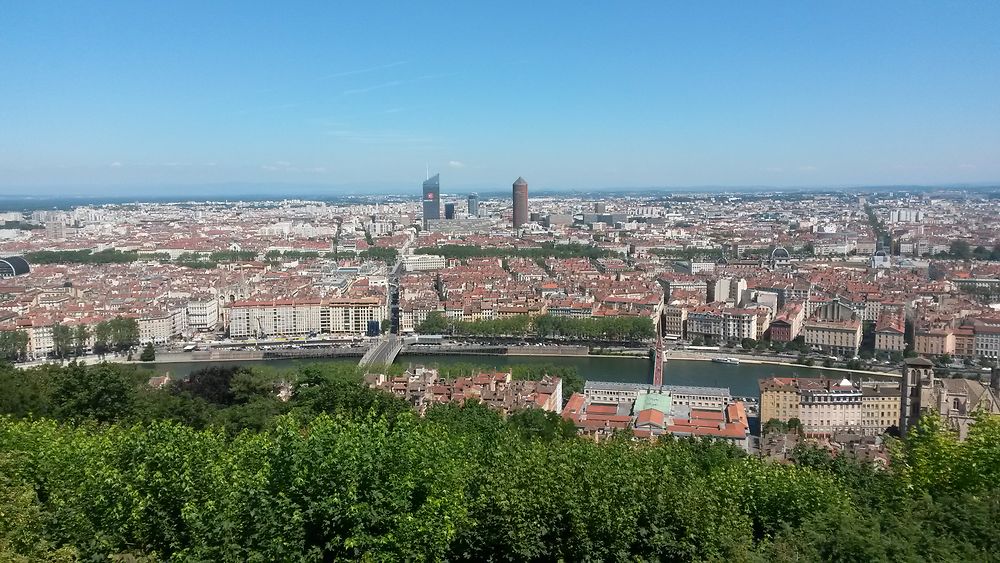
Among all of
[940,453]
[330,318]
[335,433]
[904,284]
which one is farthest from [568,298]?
[335,433]

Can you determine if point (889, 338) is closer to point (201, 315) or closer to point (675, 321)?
point (675, 321)

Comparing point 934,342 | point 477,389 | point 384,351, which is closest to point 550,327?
point 384,351

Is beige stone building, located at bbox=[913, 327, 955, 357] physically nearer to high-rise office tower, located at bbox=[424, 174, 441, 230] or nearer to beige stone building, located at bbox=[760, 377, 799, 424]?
beige stone building, located at bbox=[760, 377, 799, 424]

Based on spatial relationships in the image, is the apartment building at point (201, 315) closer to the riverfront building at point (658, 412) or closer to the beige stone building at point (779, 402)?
the riverfront building at point (658, 412)

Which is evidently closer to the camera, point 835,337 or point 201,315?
point 835,337

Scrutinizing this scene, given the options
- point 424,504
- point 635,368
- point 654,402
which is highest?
point 424,504

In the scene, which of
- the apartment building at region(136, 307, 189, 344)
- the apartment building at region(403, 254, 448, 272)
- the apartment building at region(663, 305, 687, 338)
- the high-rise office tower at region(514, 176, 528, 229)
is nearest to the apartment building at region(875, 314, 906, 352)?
the apartment building at region(663, 305, 687, 338)

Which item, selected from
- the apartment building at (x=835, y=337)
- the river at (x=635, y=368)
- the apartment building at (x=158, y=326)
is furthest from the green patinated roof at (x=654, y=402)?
the apartment building at (x=158, y=326)
